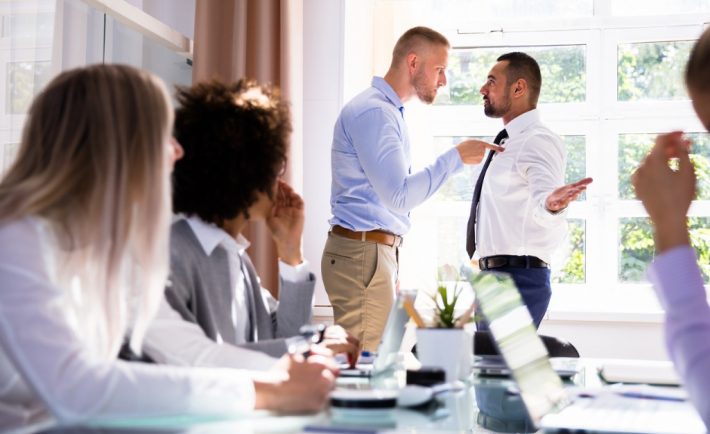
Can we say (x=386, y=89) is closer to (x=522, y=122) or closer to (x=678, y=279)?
(x=522, y=122)

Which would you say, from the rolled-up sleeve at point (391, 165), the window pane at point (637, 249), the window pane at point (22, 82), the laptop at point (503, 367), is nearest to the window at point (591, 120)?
the window pane at point (637, 249)

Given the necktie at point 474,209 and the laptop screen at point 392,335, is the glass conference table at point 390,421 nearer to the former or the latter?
the laptop screen at point 392,335

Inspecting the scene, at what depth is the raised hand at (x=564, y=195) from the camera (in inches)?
125

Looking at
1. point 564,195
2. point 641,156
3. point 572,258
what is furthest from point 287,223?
point 641,156

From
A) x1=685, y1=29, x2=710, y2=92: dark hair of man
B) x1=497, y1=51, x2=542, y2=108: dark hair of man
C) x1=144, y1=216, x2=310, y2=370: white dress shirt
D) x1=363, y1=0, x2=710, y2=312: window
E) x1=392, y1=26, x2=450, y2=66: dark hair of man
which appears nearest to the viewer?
x1=685, y1=29, x2=710, y2=92: dark hair of man

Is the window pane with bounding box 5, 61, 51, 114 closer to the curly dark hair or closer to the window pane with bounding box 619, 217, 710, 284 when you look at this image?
the curly dark hair

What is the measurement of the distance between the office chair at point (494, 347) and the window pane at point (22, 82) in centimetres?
140

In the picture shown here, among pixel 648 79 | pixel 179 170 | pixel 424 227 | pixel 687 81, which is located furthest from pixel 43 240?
pixel 648 79

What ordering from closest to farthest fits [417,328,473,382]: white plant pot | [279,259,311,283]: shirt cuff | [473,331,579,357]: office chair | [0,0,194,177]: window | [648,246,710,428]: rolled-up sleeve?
1. [648,246,710,428]: rolled-up sleeve
2. [417,328,473,382]: white plant pot
3. [279,259,311,283]: shirt cuff
4. [473,331,579,357]: office chair
5. [0,0,194,177]: window

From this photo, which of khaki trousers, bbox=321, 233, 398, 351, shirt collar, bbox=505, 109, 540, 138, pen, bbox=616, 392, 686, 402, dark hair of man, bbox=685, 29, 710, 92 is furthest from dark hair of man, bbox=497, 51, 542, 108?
dark hair of man, bbox=685, 29, 710, 92

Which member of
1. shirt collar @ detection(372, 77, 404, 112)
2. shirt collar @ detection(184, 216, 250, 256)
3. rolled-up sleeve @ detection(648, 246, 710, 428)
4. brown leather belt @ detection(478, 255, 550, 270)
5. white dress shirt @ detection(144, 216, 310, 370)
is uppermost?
shirt collar @ detection(372, 77, 404, 112)

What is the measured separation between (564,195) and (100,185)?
2298mm

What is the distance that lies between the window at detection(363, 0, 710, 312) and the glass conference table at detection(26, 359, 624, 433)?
259 centimetres

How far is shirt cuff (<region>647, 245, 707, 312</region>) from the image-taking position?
3.48 ft
